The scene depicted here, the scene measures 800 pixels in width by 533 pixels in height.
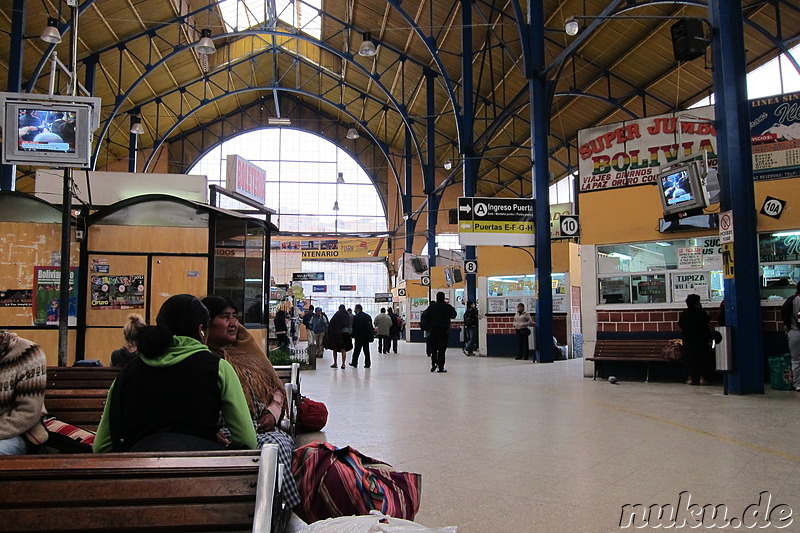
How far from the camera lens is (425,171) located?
25.4 m

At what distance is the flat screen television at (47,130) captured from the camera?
6574 mm

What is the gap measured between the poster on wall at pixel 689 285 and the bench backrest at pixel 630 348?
30.4 inches

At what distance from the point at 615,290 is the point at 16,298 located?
350 inches

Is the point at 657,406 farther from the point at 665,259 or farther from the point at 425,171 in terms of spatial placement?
the point at 425,171

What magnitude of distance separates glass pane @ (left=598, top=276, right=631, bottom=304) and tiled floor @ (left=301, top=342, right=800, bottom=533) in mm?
1716

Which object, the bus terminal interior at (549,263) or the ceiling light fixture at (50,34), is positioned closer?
the bus terminal interior at (549,263)

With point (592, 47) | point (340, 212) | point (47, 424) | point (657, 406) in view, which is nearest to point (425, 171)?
point (592, 47)

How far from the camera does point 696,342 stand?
945cm

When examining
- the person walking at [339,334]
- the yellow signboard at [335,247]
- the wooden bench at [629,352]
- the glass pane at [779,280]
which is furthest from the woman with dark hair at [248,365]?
the yellow signboard at [335,247]

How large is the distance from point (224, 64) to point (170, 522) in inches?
1185

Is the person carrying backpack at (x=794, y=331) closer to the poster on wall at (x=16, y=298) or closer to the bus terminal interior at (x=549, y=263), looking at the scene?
the bus terminal interior at (x=549, y=263)

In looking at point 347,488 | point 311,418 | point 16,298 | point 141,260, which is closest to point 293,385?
point 311,418

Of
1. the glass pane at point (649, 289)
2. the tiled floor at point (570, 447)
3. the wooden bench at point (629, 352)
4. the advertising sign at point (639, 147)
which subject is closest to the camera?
the tiled floor at point (570, 447)

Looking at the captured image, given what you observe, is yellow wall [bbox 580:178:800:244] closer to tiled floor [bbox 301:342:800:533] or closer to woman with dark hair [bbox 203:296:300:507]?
tiled floor [bbox 301:342:800:533]
